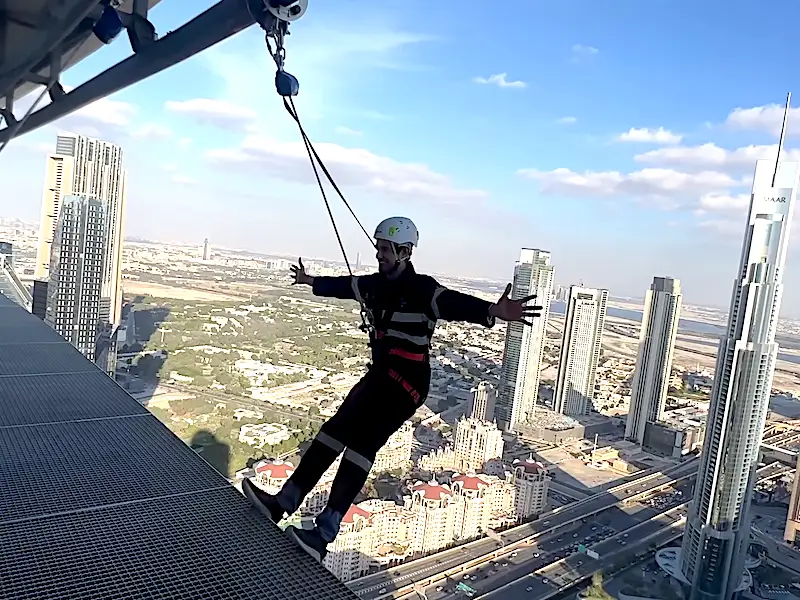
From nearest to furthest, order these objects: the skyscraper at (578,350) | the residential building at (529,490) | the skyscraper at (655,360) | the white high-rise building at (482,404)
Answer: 1. the residential building at (529,490)
2. the white high-rise building at (482,404)
3. the skyscraper at (655,360)
4. the skyscraper at (578,350)

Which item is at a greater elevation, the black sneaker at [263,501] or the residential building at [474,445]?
the black sneaker at [263,501]

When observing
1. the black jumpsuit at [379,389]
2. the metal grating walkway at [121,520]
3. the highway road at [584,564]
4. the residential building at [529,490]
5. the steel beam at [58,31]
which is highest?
the steel beam at [58,31]

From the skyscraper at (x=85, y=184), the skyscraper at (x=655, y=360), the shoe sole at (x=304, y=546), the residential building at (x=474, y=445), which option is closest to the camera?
the shoe sole at (x=304, y=546)

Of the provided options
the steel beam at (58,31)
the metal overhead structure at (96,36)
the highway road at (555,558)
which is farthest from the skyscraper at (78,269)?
the steel beam at (58,31)

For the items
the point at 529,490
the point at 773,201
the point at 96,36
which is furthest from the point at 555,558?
the point at 96,36

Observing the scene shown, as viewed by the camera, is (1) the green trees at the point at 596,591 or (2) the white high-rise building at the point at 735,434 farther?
(2) the white high-rise building at the point at 735,434

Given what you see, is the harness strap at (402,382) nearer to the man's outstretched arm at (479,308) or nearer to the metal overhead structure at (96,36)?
the man's outstretched arm at (479,308)

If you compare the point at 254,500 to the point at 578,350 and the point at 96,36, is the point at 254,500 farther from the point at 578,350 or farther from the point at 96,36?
the point at 578,350
